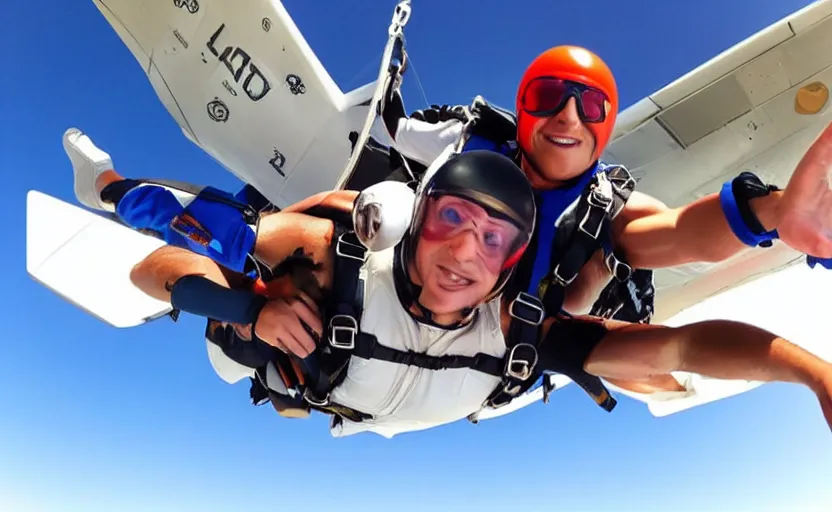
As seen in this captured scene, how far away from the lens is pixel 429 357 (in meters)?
1.79

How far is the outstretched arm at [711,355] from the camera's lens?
4.39ft

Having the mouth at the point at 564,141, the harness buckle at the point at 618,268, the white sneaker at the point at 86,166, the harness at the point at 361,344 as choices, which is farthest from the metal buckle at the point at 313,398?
the white sneaker at the point at 86,166

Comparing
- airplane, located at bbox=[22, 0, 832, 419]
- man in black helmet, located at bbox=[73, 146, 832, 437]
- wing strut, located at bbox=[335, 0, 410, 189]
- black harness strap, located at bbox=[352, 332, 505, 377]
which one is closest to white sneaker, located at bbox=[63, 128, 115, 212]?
airplane, located at bbox=[22, 0, 832, 419]

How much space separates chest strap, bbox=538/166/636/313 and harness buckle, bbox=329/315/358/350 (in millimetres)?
666

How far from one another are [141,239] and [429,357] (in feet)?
8.94

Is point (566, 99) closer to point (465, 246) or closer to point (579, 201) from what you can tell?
point (579, 201)

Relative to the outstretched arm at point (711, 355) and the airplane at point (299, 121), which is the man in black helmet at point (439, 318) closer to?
the outstretched arm at point (711, 355)

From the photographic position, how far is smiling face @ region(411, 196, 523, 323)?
5.21ft

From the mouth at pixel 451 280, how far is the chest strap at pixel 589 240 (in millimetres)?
417

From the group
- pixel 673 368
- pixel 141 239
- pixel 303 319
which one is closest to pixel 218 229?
pixel 303 319

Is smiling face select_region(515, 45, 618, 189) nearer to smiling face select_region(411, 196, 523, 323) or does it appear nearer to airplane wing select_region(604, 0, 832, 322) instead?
smiling face select_region(411, 196, 523, 323)

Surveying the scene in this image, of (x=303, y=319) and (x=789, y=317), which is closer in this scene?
(x=303, y=319)

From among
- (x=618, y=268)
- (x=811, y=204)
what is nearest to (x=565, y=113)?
(x=618, y=268)

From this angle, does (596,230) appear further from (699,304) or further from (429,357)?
(699,304)
